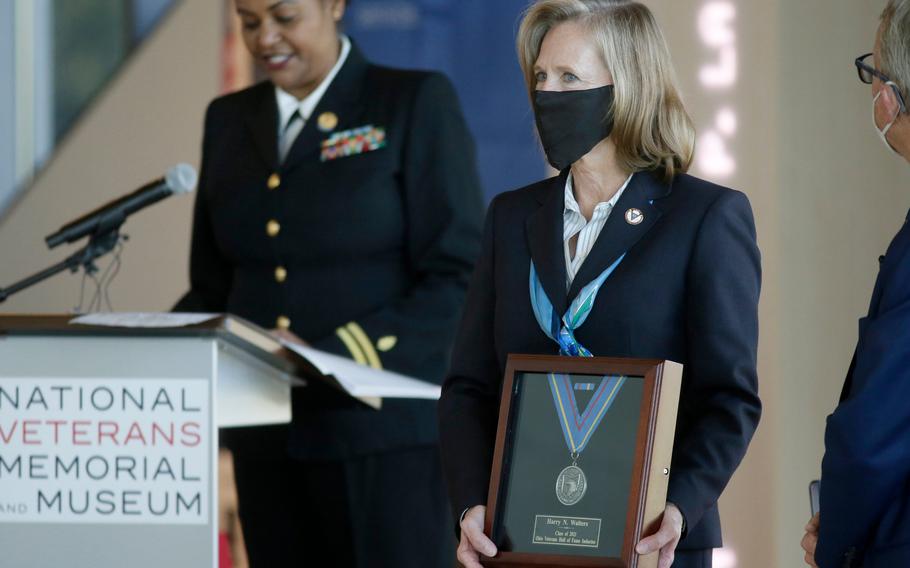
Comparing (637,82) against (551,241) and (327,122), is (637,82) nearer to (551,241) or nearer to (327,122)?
(551,241)

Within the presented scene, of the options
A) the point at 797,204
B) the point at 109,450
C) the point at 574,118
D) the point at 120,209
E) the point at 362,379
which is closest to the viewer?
the point at 574,118

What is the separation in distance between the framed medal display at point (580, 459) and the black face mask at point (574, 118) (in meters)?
0.35

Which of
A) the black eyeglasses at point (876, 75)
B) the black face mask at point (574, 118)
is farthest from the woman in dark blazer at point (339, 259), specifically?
the black eyeglasses at point (876, 75)

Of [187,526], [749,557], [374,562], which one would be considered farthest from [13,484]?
[749,557]

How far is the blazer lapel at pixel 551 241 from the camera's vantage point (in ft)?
6.28

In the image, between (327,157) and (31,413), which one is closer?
(31,413)

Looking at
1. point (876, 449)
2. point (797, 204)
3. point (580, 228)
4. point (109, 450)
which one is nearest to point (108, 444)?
point (109, 450)

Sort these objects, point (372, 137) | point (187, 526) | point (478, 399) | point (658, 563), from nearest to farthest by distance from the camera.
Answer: point (658, 563) → point (478, 399) → point (187, 526) → point (372, 137)

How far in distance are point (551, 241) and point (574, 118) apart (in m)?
0.19

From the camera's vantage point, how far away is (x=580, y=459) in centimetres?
173

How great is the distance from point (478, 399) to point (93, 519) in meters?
0.75

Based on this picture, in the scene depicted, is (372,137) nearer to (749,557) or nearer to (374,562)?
(374,562)

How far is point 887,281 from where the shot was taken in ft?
5.71

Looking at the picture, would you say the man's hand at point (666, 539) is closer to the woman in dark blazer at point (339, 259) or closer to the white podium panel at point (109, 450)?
the white podium panel at point (109, 450)
